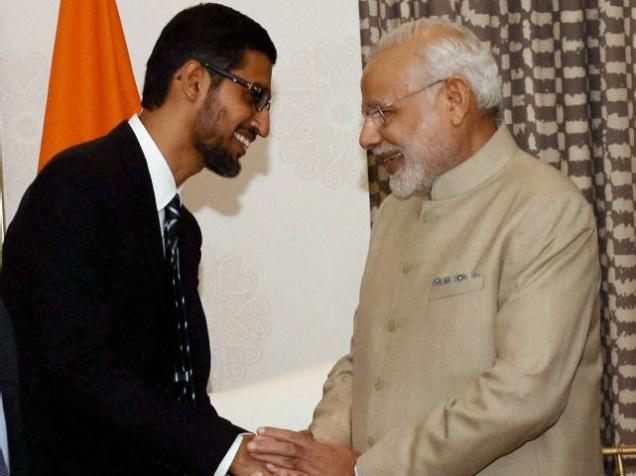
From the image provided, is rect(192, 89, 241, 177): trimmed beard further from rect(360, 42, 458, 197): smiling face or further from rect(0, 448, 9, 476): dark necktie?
rect(0, 448, 9, 476): dark necktie

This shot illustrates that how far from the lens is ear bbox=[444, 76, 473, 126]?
8.77 ft

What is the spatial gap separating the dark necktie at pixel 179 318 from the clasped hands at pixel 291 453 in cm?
21

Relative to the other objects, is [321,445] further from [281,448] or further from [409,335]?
[409,335]

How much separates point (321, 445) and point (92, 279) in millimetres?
726

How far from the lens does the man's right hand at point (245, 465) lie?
8.87ft

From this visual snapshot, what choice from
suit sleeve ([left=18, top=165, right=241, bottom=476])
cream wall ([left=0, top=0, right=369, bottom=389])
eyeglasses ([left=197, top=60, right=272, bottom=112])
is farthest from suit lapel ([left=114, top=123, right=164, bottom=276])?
cream wall ([left=0, top=0, right=369, bottom=389])

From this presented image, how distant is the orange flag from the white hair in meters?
1.55

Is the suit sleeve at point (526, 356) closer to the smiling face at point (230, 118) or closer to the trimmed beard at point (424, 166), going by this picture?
the trimmed beard at point (424, 166)

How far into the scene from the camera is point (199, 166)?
2.84 m

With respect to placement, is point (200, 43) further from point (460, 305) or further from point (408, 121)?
point (460, 305)

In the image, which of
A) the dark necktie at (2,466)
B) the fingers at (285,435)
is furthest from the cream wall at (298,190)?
the dark necktie at (2,466)

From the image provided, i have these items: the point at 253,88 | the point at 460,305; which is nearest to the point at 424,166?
the point at 460,305

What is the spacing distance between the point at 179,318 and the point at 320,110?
1703mm

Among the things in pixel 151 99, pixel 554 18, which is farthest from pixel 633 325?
pixel 151 99
